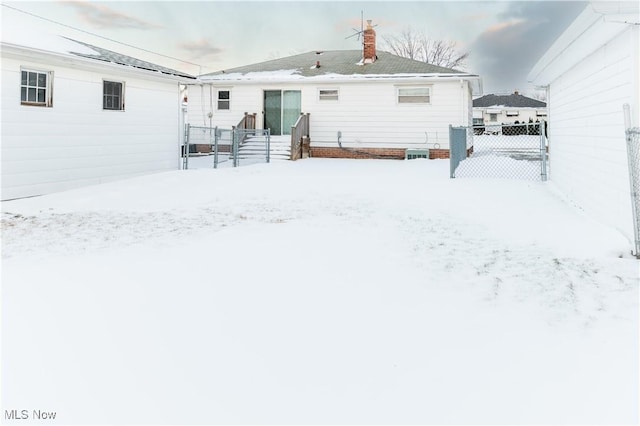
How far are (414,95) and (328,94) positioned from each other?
383 centimetres

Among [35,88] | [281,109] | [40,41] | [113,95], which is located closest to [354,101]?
[281,109]

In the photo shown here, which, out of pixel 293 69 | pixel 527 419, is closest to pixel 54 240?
pixel 527 419

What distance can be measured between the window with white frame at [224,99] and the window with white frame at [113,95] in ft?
29.4

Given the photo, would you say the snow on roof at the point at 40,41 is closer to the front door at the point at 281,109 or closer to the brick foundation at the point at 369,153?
the front door at the point at 281,109

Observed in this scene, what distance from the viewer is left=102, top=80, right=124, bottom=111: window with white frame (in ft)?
41.3

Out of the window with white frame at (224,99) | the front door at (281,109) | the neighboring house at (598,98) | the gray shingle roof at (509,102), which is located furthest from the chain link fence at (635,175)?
the gray shingle roof at (509,102)

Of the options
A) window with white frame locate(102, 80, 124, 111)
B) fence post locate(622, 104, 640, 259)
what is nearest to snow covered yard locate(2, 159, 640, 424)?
fence post locate(622, 104, 640, 259)

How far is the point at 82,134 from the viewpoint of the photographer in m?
11.8

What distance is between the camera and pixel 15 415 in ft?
8.20

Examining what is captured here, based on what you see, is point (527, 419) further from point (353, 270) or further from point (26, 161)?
point (26, 161)

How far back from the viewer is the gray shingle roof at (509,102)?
54.9 m

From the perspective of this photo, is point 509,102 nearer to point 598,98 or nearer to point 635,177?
point 598,98

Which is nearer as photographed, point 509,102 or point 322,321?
point 322,321

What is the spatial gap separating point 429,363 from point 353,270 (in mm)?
1958
